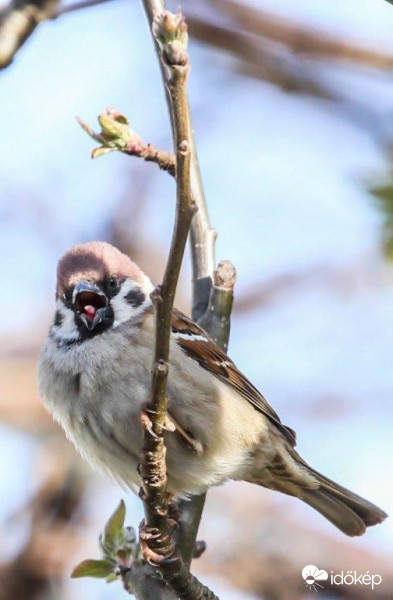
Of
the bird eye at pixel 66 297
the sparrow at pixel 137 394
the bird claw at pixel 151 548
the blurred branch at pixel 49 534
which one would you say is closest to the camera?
the bird claw at pixel 151 548

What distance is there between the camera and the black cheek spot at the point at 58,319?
10.8 ft

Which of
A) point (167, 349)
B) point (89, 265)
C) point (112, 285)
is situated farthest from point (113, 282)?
point (167, 349)

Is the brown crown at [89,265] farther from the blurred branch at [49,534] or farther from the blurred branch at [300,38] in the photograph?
the blurred branch at [49,534]

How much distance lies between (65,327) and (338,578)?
1463mm

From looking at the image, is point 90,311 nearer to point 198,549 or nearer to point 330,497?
point 198,549

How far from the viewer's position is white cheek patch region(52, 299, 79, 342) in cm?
316

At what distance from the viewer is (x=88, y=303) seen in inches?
128

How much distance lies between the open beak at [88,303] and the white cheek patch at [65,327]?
0.04 m

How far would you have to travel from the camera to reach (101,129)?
2.07 m

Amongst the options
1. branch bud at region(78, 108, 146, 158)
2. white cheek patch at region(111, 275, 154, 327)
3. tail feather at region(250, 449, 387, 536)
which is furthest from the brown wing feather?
branch bud at region(78, 108, 146, 158)

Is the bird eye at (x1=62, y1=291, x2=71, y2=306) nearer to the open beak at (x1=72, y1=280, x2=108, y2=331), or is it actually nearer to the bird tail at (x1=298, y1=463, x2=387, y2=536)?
the open beak at (x1=72, y1=280, x2=108, y2=331)

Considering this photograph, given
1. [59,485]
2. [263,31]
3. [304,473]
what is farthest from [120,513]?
[263,31]

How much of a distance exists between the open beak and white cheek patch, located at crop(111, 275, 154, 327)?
0.04 metres

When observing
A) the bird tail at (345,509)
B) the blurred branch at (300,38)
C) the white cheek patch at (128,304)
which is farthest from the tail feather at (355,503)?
the blurred branch at (300,38)
